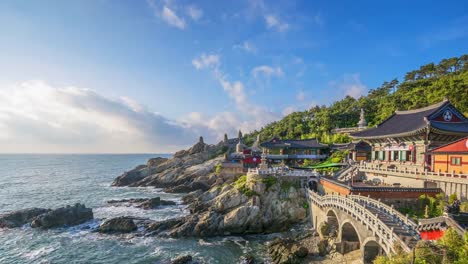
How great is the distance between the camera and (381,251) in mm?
21047

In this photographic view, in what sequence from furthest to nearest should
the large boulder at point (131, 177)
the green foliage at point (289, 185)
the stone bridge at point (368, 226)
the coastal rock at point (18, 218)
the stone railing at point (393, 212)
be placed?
the large boulder at point (131, 177) → the coastal rock at point (18, 218) → the green foliage at point (289, 185) → the stone railing at point (393, 212) → the stone bridge at point (368, 226)

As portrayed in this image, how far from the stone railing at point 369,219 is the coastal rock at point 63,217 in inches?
1643

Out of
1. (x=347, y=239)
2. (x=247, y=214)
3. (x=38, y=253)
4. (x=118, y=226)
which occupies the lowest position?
(x=38, y=253)

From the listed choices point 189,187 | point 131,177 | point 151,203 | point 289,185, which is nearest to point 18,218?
point 151,203

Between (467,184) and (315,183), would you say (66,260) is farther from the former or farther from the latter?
(467,184)

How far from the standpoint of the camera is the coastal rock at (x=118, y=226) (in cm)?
4035

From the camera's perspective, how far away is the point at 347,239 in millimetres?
27156

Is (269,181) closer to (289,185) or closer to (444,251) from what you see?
(289,185)

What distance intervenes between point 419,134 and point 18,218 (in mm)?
65528

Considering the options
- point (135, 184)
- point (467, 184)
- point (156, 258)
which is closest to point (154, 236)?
point (156, 258)

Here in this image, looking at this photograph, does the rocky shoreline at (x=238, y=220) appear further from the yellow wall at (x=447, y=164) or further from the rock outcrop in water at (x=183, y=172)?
the rock outcrop in water at (x=183, y=172)

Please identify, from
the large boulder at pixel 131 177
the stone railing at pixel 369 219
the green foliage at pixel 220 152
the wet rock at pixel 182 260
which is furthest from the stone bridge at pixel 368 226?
the large boulder at pixel 131 177

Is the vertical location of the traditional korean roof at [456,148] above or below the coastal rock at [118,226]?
above

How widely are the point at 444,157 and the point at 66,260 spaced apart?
151ft
